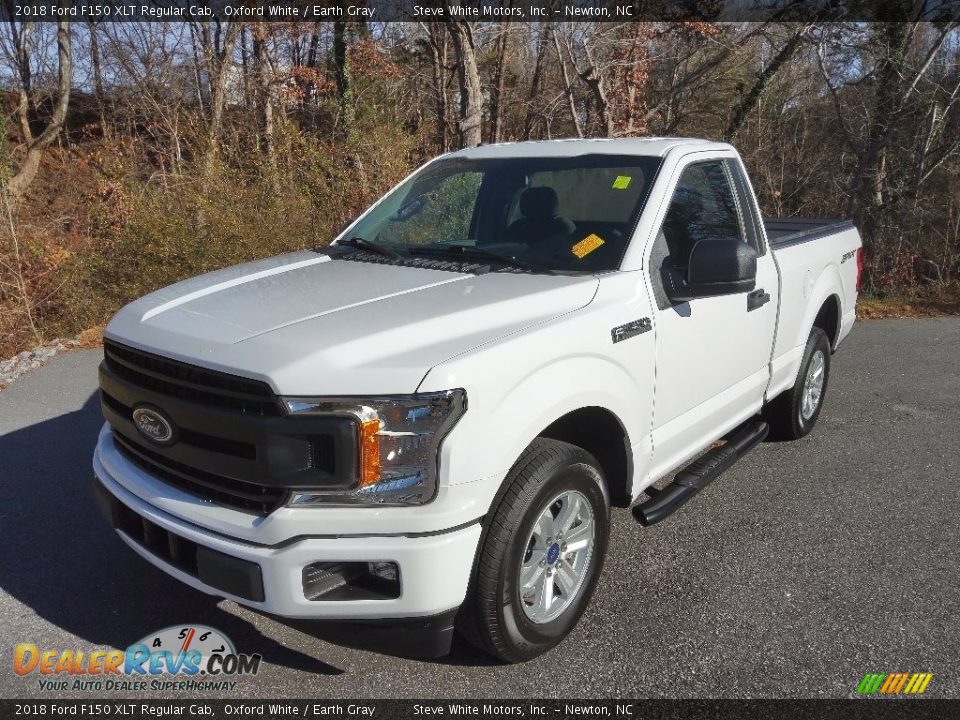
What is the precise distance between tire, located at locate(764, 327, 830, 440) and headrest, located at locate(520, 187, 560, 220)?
2.25m

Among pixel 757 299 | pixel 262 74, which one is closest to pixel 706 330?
pixel 757 299

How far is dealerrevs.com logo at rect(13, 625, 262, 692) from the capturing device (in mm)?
2912

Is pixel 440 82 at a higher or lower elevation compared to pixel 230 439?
higher

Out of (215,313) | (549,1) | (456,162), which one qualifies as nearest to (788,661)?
(215,313)

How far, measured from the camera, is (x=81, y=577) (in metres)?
3.62

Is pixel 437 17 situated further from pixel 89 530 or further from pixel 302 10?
pixel 89 530

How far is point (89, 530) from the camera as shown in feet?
13.4

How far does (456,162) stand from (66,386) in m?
4.44

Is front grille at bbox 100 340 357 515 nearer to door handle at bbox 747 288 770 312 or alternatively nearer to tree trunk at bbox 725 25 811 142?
door handle at bbox 747 288 770 312

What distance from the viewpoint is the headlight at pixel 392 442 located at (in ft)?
7.74

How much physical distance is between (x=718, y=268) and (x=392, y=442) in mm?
1690

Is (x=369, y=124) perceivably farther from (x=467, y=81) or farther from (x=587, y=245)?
(x=587, y=245)

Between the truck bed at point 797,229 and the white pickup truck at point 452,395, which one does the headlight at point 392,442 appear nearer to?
the white pickup truck at point 452,395

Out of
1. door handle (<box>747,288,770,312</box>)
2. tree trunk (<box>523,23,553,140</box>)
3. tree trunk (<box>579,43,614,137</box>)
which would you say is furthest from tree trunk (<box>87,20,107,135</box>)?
door handle (<box>747,288,770,312</box>)
